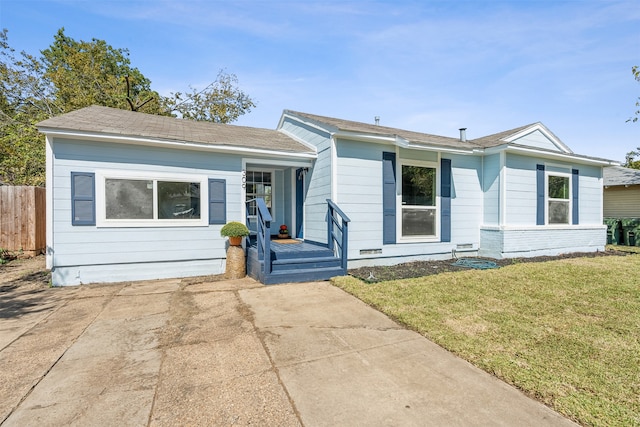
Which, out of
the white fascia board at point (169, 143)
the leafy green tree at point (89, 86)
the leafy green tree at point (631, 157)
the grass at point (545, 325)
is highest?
the leafy green tree at point (89, 86)

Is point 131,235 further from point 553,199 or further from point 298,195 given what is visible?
point 553,199

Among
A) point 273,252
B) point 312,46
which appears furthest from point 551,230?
point 312,46

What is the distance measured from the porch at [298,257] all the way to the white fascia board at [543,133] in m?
6.13

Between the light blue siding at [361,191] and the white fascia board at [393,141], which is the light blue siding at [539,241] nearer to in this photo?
the white fascia board at [393,141]

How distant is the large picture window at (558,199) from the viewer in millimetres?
8953

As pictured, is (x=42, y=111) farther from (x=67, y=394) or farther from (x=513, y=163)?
(x=513, y=163)

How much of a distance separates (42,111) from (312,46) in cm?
1626

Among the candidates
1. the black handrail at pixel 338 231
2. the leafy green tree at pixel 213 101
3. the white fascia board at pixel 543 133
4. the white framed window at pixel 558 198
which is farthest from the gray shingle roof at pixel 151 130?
the leafy green tree at pixel 213 101

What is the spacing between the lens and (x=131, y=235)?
19.4 feet

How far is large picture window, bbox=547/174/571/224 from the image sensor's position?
8.95 meters

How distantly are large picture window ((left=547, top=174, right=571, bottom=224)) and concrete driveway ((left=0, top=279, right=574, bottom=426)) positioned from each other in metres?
7.93

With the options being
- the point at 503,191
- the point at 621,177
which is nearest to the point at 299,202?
the point at 503,191

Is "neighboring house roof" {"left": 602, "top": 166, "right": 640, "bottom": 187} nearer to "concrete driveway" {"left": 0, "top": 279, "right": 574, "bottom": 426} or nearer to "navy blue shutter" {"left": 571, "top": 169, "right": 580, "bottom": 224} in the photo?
"navy blue shutter" {"left": 571, "top": 169, "right": 580, "bottom": 224}

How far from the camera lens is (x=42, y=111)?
16.0 meters
